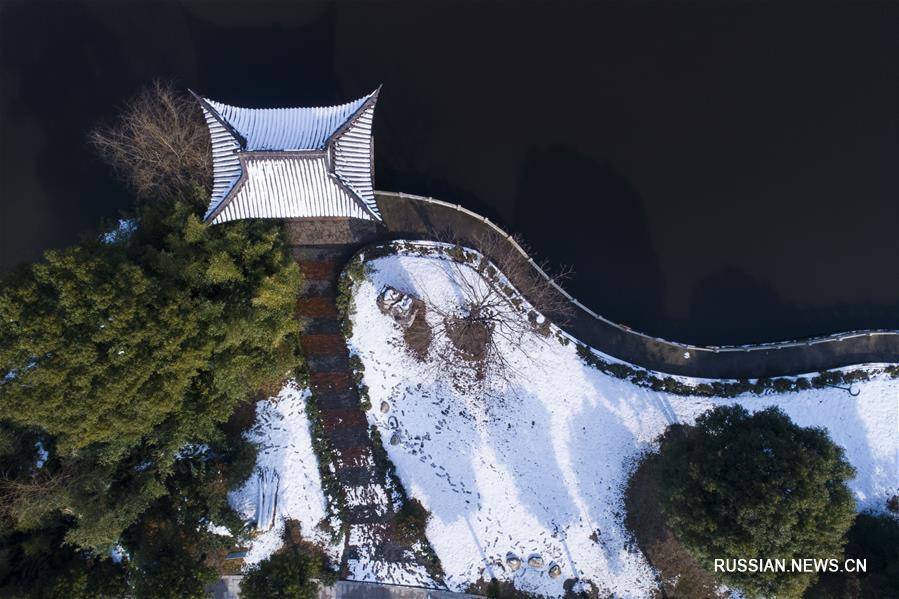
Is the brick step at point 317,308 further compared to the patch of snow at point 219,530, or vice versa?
the brick step at point 317,308

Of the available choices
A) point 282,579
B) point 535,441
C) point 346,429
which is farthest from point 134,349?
point 535,441

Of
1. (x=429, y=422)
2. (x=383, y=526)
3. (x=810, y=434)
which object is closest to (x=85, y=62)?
(x=429, y=422)

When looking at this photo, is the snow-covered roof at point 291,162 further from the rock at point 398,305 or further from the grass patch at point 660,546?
the grass patch at point 660,546

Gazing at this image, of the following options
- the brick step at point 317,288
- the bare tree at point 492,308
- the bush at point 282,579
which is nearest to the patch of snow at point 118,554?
the bush at point 282,579

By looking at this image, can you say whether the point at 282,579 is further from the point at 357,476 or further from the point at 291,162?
the point at 291,162

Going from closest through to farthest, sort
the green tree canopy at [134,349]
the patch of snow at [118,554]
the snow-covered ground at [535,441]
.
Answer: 1. the green tree canopy at [134,349]
2. the patch of snow at [118,554]
3. the snow-covered ground at [535,441]

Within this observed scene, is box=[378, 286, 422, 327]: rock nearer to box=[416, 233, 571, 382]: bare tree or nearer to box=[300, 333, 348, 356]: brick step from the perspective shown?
box=[416, 233, 571, 382]: bare tree

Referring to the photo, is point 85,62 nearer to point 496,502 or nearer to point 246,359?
point 246,359
